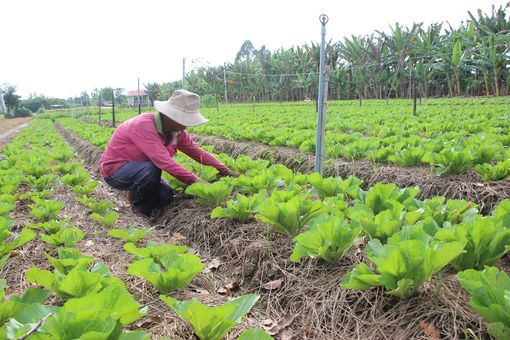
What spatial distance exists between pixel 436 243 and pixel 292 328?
0.90m

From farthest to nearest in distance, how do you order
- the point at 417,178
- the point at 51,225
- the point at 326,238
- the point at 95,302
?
the point at 417,178 < the point at 51,225 < the point at 326,238 < the point at 95,302

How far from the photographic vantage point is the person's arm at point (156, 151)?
408 centimetres

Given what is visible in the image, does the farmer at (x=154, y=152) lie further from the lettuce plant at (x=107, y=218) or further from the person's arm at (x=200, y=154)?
the lettuce plant at (x=107, y=218)

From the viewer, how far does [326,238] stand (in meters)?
2.36

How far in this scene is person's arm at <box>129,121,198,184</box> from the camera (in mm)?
4077

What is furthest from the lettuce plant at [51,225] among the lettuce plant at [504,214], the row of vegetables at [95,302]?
the lettuce plant at [504,214]

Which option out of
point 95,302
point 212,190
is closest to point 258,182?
point 212,190

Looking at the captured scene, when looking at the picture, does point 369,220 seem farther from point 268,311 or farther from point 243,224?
point 243,224

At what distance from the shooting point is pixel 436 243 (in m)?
1.89

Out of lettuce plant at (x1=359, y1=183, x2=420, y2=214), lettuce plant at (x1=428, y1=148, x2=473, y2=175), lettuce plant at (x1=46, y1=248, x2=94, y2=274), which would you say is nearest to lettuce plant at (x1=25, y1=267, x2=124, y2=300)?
lettuce plant at (x1=46, y1=248, x2=94, y2=274)

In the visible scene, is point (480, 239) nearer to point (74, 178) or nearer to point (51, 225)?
point (51, 225)

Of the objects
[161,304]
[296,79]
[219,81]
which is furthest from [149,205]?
[219,81]

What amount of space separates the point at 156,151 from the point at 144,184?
0.47m

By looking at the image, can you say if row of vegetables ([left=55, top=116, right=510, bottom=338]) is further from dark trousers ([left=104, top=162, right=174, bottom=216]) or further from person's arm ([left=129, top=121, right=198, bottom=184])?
dark trousers ([left=104, top=162, right=174, bottom=216])
